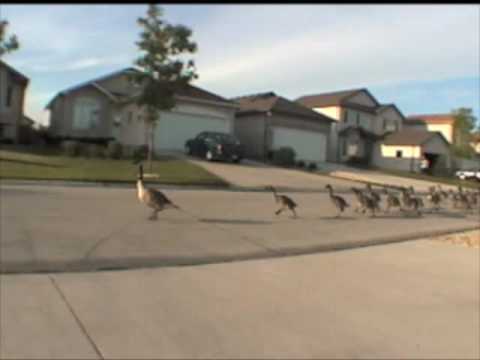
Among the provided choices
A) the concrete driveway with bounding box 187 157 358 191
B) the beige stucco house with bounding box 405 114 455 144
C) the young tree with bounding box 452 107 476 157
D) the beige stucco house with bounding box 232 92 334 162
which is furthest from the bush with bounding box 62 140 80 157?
the beige stucco house with bounding box 405 114 455 144

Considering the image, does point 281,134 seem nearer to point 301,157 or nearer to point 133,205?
point 301,157

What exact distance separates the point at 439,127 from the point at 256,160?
43598 mm

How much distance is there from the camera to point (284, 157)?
4225 centimetres

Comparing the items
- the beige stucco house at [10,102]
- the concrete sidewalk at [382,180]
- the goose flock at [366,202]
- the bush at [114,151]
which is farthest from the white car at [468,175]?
the beige stucco house at [10,102]

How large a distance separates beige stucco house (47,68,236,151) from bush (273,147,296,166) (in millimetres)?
4444

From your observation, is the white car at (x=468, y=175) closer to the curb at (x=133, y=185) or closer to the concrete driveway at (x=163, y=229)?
the curb at (x=133, y=185)

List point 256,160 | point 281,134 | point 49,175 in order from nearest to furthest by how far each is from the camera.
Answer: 1. point 49,175
2. point 256,160
3. point 281,134

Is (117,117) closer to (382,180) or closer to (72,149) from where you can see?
(72,149)

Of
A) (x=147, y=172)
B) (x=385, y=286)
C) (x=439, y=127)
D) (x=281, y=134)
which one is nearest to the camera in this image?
(x=385, y=286)

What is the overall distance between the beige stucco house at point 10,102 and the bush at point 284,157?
1648 cm

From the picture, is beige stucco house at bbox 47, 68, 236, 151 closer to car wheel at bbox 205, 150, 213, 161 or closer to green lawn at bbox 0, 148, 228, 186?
car wheel at bbox 205, 150, 213, 161

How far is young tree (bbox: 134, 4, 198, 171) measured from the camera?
2814 cm

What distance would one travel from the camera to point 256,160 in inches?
1697

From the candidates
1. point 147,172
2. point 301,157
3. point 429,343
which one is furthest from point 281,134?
point 429,343
